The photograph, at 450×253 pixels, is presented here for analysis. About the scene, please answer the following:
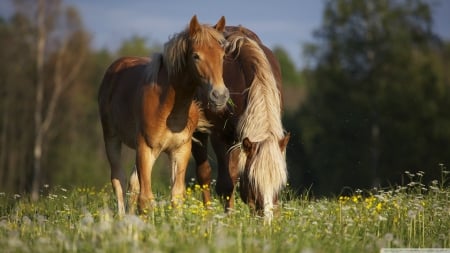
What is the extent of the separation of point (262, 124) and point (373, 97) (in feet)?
79.8

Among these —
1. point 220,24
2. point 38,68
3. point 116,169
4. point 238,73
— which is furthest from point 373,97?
point 220,24

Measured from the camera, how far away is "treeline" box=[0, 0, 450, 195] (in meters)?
29.3

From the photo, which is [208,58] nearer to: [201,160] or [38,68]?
[201,160]

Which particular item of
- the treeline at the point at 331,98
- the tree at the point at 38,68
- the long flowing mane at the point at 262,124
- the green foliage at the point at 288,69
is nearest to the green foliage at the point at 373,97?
the treeline at the point at 331,98

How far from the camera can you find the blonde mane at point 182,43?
7.27m

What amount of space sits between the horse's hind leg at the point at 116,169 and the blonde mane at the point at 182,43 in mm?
2055

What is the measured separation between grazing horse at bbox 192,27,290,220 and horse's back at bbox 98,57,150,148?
2.86ft

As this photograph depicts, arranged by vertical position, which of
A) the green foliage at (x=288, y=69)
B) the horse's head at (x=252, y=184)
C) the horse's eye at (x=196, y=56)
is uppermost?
the green foliage at (x=288, y=69)

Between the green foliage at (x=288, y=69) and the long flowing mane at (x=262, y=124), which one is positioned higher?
the green foliage at (x=288, y=69)

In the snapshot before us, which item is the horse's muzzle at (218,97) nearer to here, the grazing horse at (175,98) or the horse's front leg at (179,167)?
the grazing horse at (175,98)

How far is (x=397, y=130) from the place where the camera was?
2983 centimetres

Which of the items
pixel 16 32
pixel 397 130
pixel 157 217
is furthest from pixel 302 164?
pixel 157 217

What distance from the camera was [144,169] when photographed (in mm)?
7516

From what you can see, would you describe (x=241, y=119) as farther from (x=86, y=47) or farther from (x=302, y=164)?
(x=86, y=47)
